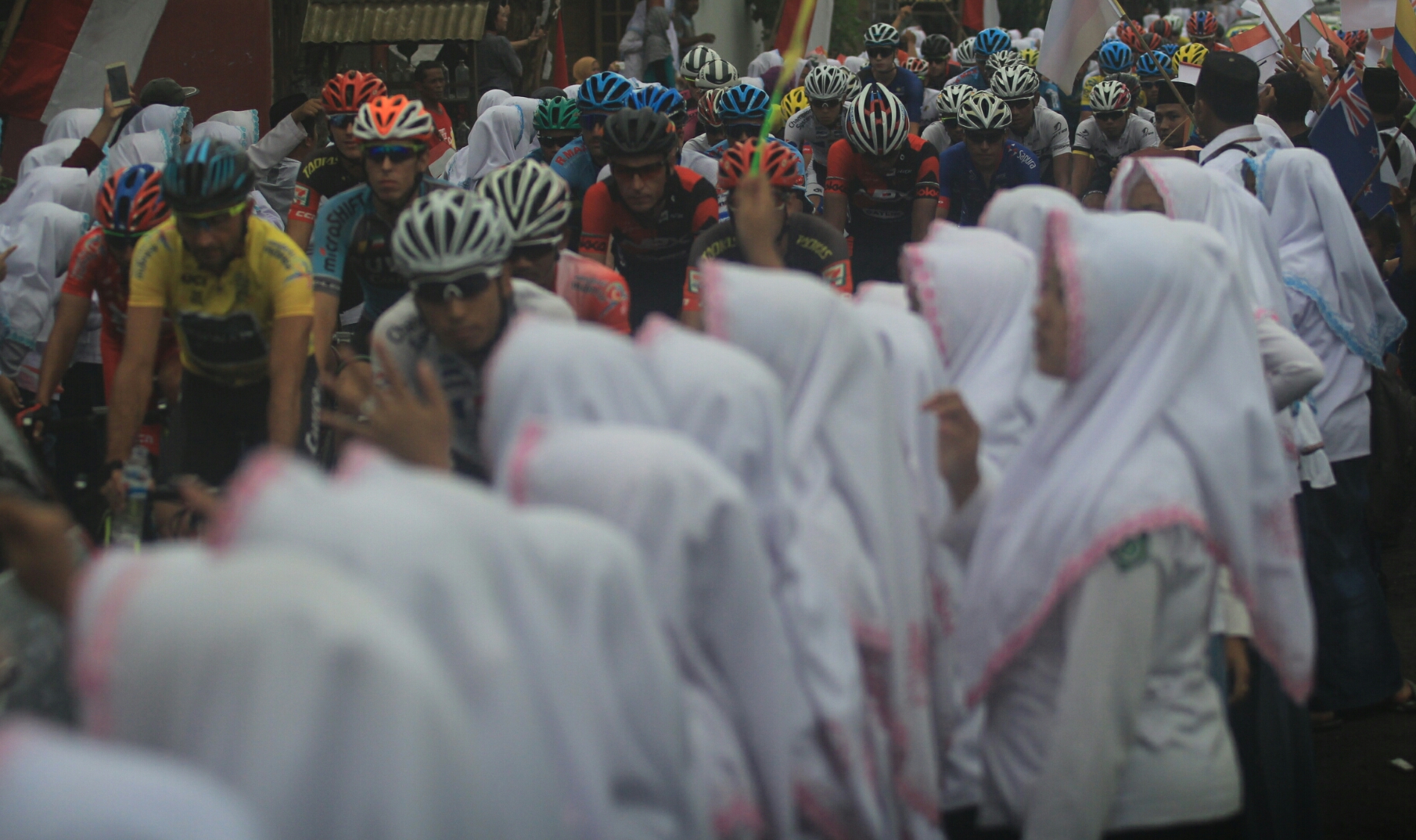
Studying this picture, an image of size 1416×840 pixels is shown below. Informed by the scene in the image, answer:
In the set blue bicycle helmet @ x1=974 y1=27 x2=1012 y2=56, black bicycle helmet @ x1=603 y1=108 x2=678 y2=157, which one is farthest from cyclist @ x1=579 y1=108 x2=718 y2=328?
blue bicycle helmet @ x1=974 y1=27 x2=1012 y2=56

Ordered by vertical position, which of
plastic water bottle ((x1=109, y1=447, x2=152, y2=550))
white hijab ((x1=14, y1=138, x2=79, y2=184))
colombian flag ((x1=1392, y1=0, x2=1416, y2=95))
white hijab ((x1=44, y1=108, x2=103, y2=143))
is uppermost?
colombian flag ((x1=1392, y1=0, x2=1416, y2=95))

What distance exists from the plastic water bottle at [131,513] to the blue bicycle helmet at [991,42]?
1400 centimetres

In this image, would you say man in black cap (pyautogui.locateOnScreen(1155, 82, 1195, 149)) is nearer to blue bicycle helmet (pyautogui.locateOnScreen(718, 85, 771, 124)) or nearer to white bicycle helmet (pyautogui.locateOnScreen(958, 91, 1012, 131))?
white bicycle helmet (pyautogui.locateOnScreen(958, 91, 1012, 131))

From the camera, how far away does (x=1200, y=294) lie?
10.6 ft

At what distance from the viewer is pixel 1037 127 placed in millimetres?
13234

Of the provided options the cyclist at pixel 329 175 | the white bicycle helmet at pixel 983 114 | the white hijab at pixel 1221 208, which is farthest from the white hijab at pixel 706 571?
the white bicycle helmet at pixel 983 114

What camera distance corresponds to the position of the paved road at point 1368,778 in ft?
18.6

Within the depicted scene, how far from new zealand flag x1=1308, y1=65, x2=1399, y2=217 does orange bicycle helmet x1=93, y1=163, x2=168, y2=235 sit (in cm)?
612

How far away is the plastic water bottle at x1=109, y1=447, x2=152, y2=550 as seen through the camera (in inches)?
199

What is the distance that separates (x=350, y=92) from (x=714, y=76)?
18.5 ft

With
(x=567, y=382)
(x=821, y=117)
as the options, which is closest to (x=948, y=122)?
(x=821, y=117)

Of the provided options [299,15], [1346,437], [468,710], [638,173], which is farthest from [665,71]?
[468,710]

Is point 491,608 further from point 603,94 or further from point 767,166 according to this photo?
point 603,94

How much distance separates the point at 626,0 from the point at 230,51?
11.4 metres
